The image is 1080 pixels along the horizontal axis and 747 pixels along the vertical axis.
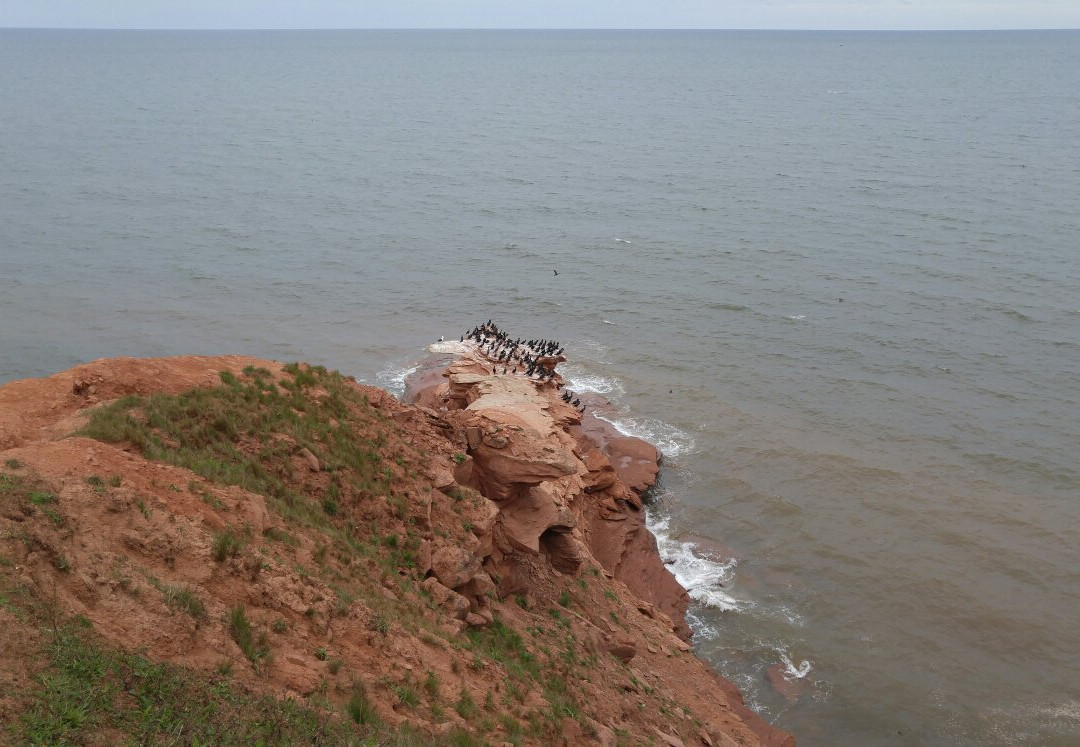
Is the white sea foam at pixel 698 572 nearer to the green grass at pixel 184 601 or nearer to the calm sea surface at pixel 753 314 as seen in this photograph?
the calm sea surface at pixel 753 314

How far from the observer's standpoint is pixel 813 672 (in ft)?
91.4

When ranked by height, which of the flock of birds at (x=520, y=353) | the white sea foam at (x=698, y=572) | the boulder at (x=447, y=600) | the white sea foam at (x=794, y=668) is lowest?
the white sea foam at (x=794, y=668)

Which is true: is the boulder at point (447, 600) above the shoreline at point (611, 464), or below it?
above

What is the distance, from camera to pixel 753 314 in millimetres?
54531

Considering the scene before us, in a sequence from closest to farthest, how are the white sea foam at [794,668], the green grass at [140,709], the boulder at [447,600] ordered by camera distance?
the green grass at [140,709] → the boulder at [447,600] → the white sea foam at [794,668]

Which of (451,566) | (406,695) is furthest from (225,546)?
(451,566)

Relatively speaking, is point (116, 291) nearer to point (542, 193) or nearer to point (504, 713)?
point (542, 193)

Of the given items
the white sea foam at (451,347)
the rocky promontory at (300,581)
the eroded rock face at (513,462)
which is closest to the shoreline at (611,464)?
the white sea foam at (451,347)

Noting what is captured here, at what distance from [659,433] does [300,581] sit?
28.3 m

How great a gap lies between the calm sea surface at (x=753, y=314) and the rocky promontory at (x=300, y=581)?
7602mm

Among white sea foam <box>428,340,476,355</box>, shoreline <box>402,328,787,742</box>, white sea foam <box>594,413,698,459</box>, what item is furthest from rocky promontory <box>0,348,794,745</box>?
white sea foam <box>428,340,476,355</box>

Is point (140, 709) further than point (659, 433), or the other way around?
point (659, 433)

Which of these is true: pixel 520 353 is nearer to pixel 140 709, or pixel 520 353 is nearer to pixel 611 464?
pixel 611 464

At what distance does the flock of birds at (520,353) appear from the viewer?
42969 millimetres
